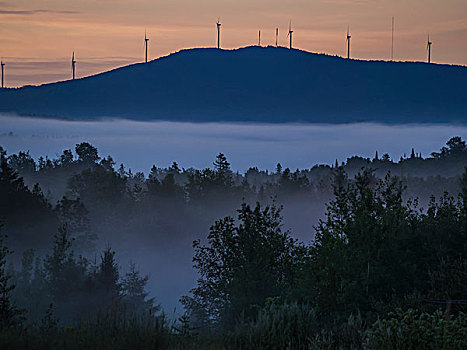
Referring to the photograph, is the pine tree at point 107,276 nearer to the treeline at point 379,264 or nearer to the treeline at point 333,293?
the treeline at point 333,293

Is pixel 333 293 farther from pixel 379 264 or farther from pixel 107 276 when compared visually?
pixel 107 276

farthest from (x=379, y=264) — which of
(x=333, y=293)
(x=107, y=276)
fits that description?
(x=107, y=276)

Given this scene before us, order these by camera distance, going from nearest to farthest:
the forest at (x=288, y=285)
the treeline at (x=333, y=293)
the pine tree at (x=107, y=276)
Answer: the treeline at (x=333, y=293) < the forest at (x=288, y=285) < the pine tree at (x=107, y=276)

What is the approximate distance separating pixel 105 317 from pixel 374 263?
10799 mm

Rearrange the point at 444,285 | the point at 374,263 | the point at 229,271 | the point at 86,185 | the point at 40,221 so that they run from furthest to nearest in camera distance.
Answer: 1. the point at 86,185
2. the point at 40,221
3. the point at 229,271
4. the point at 374,263
5. the point at 444,285

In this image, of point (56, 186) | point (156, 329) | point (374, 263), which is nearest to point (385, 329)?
point (156, 329)

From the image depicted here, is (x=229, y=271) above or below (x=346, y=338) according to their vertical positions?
below

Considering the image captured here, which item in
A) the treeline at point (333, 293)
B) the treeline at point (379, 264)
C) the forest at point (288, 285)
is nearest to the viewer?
the treeline at point (333, 293)

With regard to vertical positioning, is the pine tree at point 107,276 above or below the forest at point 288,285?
below

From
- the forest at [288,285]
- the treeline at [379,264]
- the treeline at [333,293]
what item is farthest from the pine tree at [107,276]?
the treeline at [379,264]

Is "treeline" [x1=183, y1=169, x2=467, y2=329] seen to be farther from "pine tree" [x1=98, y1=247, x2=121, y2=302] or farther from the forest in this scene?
"pine tree" [x1=98, y1=247, x2=121, y2=302]

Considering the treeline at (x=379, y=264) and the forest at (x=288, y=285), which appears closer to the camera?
the forest at (x=288, y=285)

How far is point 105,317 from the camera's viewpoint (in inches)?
568

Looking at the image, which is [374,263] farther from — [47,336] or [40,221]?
[40,221]
